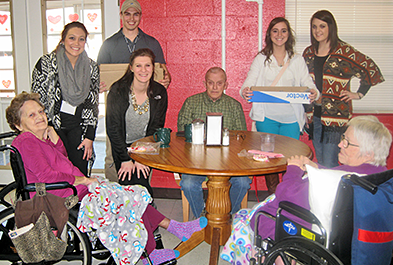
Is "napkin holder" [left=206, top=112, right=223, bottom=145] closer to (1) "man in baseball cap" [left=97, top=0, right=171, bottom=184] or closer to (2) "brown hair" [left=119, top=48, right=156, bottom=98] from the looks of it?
(2) "brown hair" [left=119, top=48, right=156, bottom=98]

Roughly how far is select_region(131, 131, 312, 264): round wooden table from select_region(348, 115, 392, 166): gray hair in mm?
467

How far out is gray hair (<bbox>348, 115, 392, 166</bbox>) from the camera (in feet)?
4.42

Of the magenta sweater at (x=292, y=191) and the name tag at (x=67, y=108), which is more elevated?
the name tag at (x=67, y=108)

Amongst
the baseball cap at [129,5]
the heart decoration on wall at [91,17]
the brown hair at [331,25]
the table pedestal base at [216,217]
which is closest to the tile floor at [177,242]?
the table pedestal base at [216,217]

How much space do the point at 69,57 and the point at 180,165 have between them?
4.76 feet

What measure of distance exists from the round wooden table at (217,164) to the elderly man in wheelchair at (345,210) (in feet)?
0.92

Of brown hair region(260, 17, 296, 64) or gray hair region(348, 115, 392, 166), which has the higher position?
brown hair region(260, 17, 296, 64)

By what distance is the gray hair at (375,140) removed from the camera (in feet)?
4.42

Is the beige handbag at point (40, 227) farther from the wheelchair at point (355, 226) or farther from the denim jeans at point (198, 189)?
the wheelchair at point (355, 226)

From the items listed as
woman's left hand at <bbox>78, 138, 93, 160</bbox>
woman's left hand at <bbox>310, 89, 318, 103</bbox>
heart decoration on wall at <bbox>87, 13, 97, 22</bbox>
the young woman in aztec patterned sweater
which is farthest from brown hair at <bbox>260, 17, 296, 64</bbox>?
heart decoration on wall at <bbox>87, 13, 97, 22</bbox>

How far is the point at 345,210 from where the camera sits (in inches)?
46.5

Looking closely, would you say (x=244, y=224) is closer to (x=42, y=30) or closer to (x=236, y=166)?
(x=236, y=166)

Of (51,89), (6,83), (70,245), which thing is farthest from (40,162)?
(6,83)

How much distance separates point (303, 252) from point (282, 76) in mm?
1785
